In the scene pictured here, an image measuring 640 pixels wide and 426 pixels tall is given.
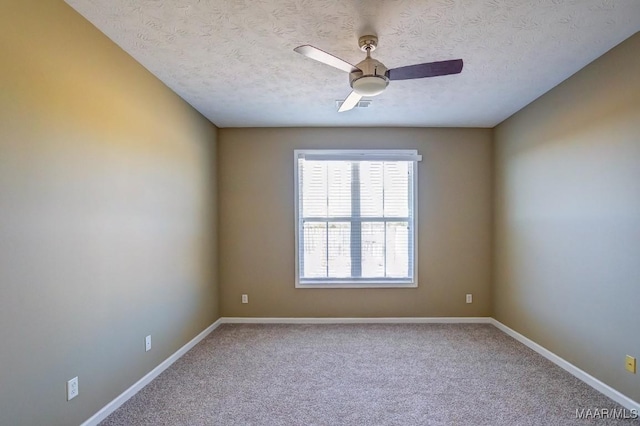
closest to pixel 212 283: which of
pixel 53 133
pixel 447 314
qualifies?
pixel 53 133

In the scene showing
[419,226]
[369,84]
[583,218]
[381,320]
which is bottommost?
[381,320]

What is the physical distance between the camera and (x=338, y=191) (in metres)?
4.29

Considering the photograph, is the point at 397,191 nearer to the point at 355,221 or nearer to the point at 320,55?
the point at 355,221

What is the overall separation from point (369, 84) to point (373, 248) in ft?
8.47

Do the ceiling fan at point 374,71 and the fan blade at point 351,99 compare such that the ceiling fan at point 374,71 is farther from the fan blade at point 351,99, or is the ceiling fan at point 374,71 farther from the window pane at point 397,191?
the window pane at point 397,191

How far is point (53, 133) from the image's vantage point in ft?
5.92

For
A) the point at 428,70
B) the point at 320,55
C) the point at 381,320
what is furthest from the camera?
the point at 381,320

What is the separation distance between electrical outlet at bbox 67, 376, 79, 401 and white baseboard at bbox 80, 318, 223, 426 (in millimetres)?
232

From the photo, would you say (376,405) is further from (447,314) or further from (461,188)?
(461,188)

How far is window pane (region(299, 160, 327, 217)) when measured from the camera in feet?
14.0

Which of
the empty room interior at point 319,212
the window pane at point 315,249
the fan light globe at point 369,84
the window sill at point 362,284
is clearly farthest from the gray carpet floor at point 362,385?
the fan light globe at point 369,84

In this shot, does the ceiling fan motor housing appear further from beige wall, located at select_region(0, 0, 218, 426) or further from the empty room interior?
beige wall, located at select_region(0, 0, 218, 426)

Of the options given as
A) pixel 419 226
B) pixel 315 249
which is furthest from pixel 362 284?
pixel 419 226

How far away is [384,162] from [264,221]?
180 centimetres
